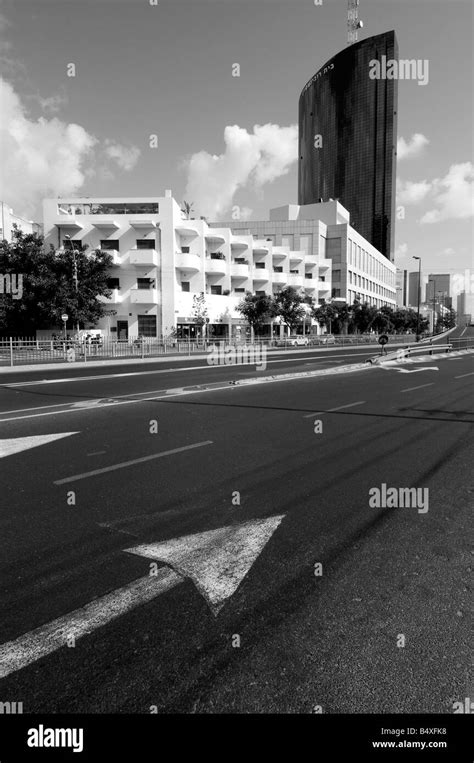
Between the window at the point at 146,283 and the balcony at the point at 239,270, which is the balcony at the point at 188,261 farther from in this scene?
the balcony at the point at 239,270

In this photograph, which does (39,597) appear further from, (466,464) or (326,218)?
(326,218)

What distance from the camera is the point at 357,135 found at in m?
122

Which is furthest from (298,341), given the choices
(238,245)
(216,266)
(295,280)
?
(295,280)

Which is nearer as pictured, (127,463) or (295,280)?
(127,463)

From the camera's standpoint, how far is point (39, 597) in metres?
2.83

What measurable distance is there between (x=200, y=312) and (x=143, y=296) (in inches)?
273

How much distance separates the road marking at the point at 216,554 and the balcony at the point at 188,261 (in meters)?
51.5

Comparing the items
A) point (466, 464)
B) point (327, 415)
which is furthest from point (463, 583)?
point (327, 415)

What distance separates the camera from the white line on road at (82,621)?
232 centimetres

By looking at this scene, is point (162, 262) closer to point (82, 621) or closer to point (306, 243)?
point (306, 243)

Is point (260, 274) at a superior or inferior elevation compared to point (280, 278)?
superior

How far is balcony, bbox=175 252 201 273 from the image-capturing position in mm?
52750

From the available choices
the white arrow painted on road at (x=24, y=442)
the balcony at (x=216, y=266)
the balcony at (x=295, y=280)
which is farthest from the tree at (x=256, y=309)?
the white arrow painted on road at (x=24, y=442)
